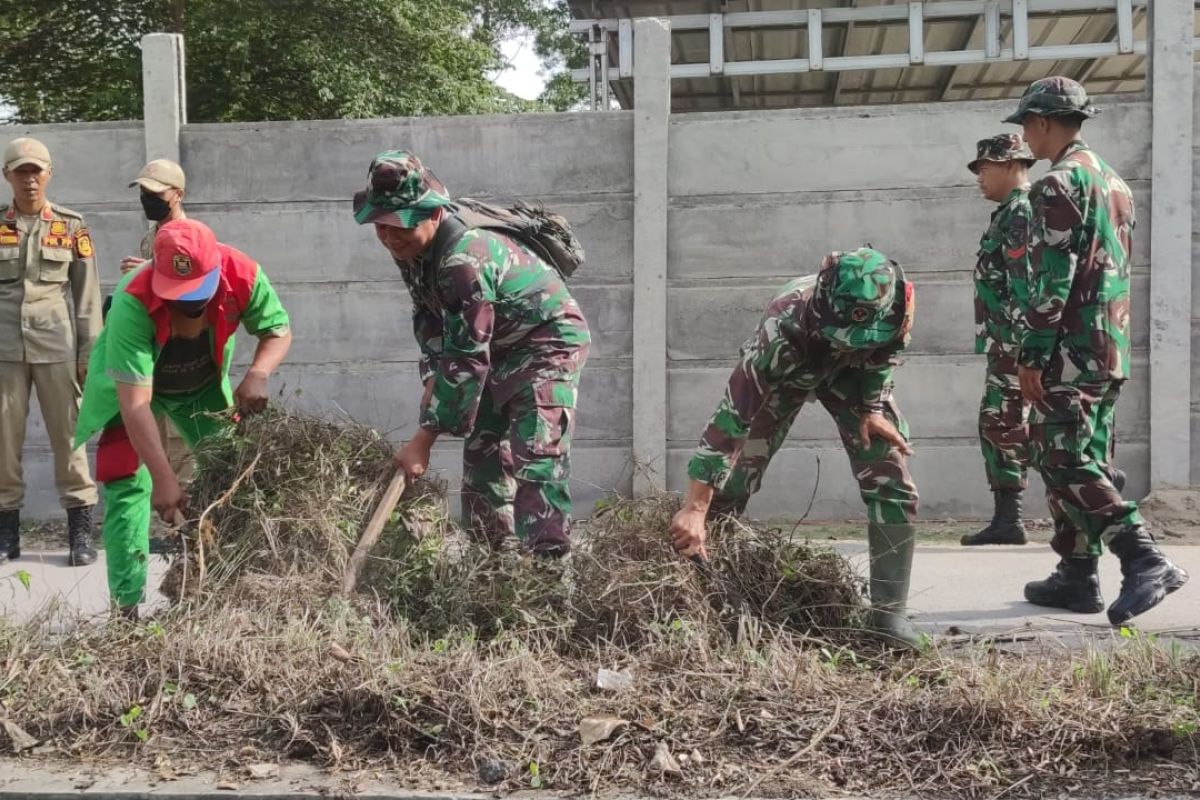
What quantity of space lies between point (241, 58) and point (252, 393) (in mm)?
11610

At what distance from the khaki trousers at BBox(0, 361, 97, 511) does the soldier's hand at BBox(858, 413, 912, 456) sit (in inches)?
156

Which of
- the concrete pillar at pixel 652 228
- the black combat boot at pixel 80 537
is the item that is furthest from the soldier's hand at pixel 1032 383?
the black combat boot at pixel 80 537

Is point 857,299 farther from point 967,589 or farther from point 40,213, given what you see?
point 40,213

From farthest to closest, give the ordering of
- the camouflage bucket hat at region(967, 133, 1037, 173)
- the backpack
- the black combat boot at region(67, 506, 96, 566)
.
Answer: the black combat boot at region(67, 506, 96, 566) → the camouflage bucket hat at region(967, 133, 1037, 173) → the backpack

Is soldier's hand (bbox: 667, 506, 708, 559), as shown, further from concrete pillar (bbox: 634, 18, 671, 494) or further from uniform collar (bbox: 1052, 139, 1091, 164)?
concrete pillar (bbox: 634, 18, 671, 494)

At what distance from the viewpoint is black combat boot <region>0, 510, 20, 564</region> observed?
227 inches

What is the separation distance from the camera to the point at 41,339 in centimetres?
581

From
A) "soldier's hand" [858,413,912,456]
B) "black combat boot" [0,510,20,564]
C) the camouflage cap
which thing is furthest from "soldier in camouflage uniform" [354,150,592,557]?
"black combat boot" [0,510,20,564]

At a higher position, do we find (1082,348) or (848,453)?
(1082,348)

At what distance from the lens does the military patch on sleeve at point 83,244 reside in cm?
590

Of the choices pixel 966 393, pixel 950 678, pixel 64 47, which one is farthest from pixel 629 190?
pixel 64 47

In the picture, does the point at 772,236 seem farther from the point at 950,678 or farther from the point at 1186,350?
the point at 950,678

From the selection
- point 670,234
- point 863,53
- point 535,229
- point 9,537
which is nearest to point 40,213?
point 9,537

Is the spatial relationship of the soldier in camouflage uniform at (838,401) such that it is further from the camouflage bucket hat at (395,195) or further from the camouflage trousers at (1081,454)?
the camouflage bucket hat at (395,195)
